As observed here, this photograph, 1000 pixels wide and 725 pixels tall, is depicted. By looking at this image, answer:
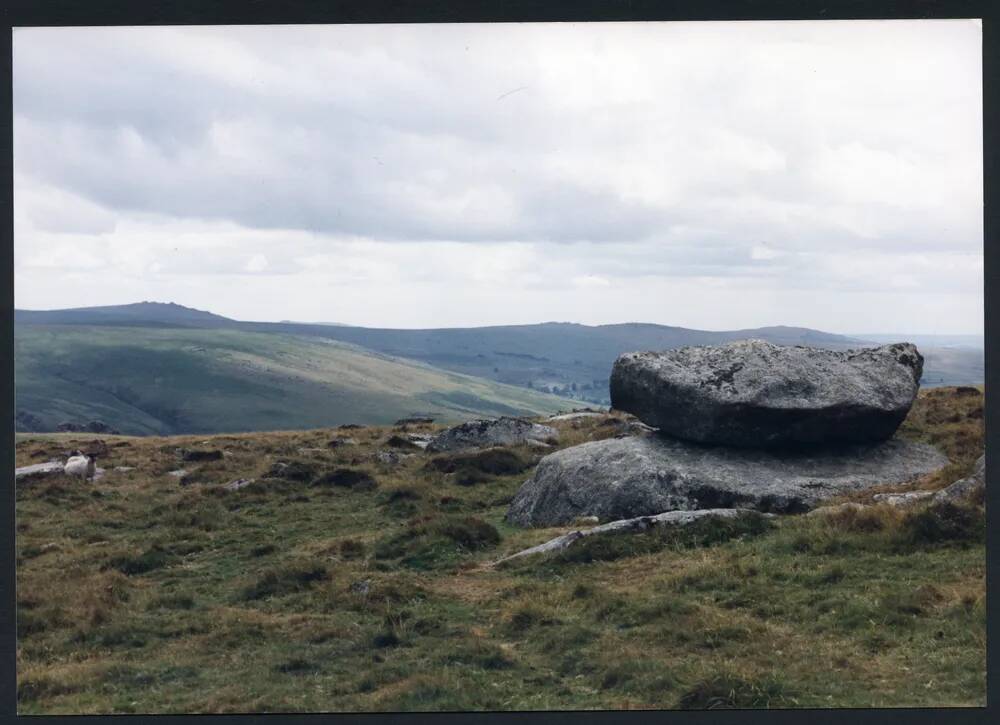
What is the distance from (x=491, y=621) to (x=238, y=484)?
1631cm

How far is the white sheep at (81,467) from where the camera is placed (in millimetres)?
32094

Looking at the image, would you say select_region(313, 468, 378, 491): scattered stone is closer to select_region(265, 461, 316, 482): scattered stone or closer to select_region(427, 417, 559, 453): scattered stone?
select_region(265, 461, 316, 482): scattered stone

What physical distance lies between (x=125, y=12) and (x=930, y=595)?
41.5 feet

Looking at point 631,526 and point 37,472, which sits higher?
point 631,526

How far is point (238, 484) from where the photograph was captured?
94.1 ft

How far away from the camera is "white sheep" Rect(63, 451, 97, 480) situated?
3209 centimetres

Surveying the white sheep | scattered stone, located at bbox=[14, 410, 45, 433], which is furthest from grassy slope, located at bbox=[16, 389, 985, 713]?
scattered stone, located at bbox=[14, 410, 45, 433]

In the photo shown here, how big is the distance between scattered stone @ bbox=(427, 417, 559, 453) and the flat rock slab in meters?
11.7

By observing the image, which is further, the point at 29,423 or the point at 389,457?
the point at 29,423

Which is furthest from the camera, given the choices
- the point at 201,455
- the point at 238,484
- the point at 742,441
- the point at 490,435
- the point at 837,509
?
the point at 201,455

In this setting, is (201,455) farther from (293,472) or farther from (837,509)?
(837,509)

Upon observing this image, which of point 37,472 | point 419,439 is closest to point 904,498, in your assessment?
point 419,439

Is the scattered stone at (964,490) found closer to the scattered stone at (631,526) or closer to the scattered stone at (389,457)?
the scattered stone at (631,526)

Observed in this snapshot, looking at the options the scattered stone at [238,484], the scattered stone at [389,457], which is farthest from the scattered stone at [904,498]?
the scattered stone at [238,484]
